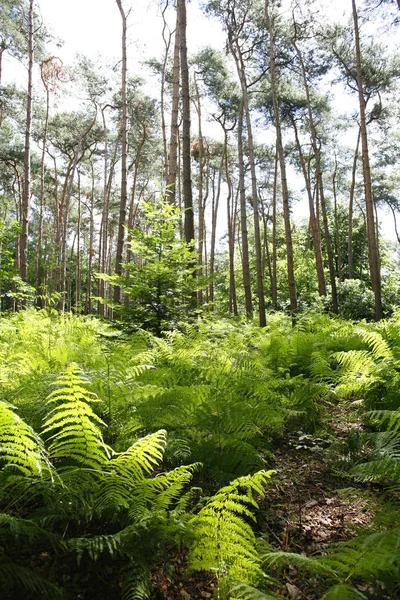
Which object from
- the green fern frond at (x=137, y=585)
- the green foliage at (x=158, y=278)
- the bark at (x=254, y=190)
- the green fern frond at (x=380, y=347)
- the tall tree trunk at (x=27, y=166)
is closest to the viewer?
the green fern frond at (x=137, y=585)

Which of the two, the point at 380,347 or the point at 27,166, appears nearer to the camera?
the point at 380,347

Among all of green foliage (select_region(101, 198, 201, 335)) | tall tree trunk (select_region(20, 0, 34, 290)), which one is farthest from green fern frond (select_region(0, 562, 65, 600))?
tall tree trunk (select_region(20, 0, 34, 290))

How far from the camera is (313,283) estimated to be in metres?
23.5

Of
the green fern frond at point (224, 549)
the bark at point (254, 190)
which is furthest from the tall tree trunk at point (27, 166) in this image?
the green fern frond at point (224, 549)

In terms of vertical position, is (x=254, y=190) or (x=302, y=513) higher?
(x=254, y=190)

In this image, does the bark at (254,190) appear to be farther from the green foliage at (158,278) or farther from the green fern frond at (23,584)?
the green fern frond at (23,584)

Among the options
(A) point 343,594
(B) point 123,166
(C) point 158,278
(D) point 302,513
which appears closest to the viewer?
(A) point 343,594

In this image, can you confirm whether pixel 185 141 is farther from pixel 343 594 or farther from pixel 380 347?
pixel 343 594

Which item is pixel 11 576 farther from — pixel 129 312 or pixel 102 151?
pixel 102 151

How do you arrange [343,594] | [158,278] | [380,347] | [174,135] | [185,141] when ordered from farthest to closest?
[174,135] < [185,141] < [158,278] < [380,347] < [343,594]

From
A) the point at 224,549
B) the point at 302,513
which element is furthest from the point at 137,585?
the point at 302,513

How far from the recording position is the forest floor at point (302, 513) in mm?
1554

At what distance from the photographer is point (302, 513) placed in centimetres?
218

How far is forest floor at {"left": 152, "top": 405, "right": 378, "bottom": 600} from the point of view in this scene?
5.10 feet
